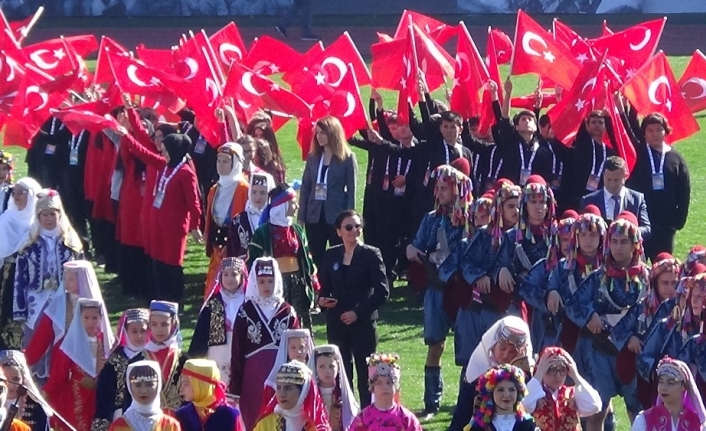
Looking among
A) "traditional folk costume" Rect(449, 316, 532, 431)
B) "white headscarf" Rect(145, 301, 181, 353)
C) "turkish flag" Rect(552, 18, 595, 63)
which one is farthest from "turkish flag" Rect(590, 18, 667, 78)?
"white headscarf" Rect(145, 301, 181, 353)

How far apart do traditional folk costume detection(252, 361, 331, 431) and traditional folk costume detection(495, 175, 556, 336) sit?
253 cm

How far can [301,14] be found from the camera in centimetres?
3738

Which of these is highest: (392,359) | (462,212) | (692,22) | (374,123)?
(692,22)

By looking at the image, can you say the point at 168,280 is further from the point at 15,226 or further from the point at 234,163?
the point at 15,226

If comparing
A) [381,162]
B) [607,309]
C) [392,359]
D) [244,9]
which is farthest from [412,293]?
[244,9]

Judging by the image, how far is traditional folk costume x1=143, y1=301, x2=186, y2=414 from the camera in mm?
9016

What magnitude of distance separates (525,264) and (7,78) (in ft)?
24.6

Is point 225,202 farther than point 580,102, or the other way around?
point 580,102

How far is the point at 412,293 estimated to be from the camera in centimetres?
1510

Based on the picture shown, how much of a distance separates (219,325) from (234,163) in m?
2.88

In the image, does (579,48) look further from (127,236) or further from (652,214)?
(127,236)

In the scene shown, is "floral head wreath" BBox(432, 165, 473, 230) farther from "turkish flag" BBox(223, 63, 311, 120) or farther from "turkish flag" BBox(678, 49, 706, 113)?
"turkish flag" BBox(678, 49, 706, 113)

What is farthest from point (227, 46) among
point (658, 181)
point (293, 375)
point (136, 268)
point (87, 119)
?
point (293, 375)

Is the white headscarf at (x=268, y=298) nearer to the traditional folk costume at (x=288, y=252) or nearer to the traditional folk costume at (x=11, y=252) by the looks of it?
the traditional folk costume at (x=288, y=252)
